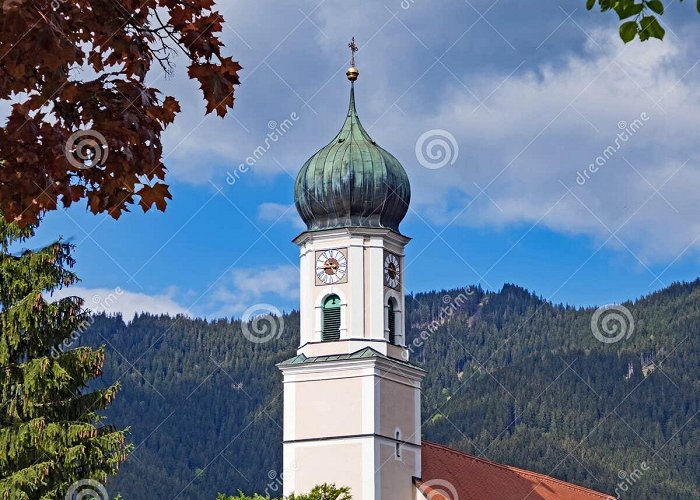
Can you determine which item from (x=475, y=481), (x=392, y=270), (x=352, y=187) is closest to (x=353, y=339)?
(x=392, y=270)

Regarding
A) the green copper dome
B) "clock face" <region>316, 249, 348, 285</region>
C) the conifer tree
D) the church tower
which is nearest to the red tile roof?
the church tower

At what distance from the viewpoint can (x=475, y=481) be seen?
159 feet

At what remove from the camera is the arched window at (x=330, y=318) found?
4441 centimetres

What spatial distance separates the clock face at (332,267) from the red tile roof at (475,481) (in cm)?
629

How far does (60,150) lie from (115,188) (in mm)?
473

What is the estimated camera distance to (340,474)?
42.5 meters

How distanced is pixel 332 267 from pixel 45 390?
20476 mm

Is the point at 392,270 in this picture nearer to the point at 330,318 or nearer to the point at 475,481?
the point at 330,318

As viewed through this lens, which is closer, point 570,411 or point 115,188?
point 115,188

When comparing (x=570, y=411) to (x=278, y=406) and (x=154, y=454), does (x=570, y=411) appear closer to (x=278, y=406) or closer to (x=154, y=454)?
(x=278, y=406)

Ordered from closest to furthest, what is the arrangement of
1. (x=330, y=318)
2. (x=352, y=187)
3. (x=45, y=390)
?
(x=45, y=390)
(x=330, y=318)
(x=352, y=187)

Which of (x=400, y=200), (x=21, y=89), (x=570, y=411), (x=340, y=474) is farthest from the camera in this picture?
(x=570, y=411)

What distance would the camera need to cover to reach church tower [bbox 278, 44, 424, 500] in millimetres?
42906

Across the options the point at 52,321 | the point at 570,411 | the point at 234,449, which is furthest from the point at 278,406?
the point at 52,321
